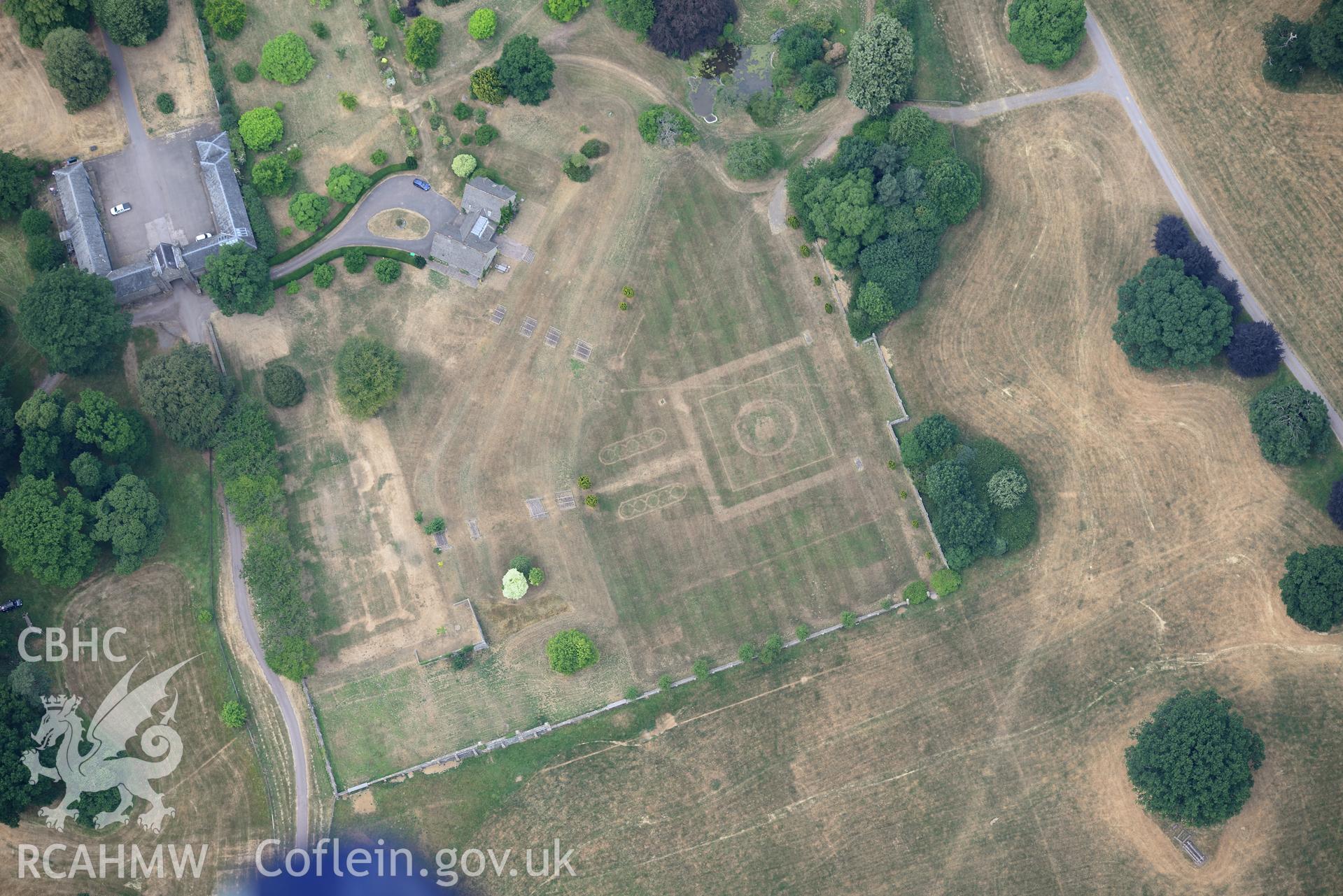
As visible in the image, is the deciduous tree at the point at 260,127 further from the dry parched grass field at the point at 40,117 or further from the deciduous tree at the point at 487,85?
the deciduous tree at the point at 487,85

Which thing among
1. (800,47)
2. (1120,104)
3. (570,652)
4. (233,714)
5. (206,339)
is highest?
(800,47)

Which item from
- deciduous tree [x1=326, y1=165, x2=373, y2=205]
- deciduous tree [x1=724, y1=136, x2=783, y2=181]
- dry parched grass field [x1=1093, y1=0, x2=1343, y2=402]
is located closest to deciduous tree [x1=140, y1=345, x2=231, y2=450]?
deciduous tree [x1=326, y1=165, x2=373, y2=205]

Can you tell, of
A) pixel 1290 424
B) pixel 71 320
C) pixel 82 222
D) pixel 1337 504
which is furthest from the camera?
pixel 82 222

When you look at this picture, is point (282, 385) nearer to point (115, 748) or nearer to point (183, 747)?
point (183, 747)

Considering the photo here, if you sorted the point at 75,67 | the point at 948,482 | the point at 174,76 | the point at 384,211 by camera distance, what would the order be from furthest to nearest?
the point at 174,76 < the point at 384,211 < the point at 75,67 < the point at 948,482

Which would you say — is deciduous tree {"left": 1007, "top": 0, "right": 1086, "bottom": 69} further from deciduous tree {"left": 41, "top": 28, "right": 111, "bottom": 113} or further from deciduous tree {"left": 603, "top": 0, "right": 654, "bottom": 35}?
deciduous tree {"left": 41, "top": 28, "right": 111, "bottom": 113}

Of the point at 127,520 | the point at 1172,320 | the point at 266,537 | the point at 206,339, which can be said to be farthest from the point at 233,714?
the point at 1172,320

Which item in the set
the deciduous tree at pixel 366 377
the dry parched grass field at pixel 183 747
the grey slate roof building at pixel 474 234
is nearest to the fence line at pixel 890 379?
the grey slate roof building at pixel 474 234

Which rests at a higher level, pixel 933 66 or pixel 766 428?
pixel 933 66
